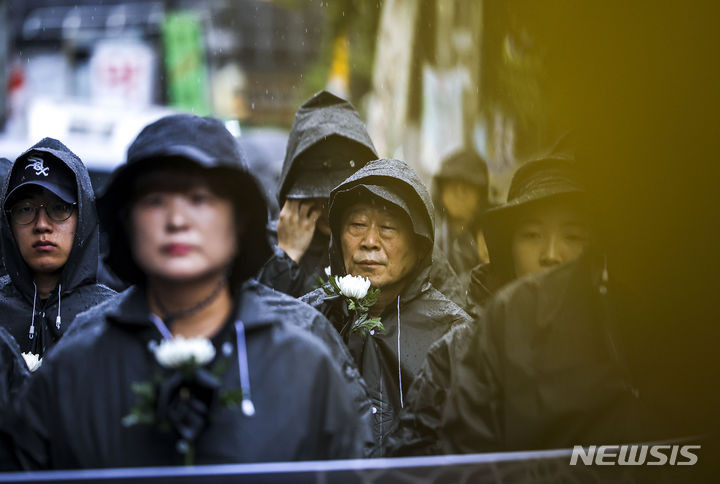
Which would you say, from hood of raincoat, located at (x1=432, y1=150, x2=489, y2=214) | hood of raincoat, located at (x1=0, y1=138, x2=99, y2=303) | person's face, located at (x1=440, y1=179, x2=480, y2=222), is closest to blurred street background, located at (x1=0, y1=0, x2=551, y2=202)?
hood of raincoat, located at (x1=432, y1=150, x2=489, y2=214)

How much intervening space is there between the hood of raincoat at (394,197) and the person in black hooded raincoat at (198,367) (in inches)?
70.4

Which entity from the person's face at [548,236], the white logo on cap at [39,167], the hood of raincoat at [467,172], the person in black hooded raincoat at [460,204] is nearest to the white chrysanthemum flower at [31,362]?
the white logo on cap at [39,167]

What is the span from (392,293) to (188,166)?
209 cm

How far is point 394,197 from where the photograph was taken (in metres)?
4.99

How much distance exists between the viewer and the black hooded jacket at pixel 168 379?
298 cm

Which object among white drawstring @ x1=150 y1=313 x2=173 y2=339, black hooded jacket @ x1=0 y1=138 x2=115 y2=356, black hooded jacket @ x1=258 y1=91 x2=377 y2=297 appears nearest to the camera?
white drawstring @ x1=150 y1=313 x2=173 y2=339

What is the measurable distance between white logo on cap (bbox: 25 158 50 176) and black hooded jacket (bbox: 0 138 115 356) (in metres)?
0.06

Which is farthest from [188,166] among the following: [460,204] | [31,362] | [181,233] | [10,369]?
[460,204]

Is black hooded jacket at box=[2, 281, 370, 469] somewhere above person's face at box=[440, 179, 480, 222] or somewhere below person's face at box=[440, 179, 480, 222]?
below

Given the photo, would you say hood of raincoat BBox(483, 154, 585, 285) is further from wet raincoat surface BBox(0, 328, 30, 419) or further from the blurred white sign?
the blurred white sign

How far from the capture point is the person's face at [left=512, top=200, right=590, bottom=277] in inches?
159

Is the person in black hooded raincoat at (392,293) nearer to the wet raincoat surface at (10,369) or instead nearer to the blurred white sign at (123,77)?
the wet raincoat surface at (10,369)

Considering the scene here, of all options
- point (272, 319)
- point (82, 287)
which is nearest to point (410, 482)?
point (272, 319)

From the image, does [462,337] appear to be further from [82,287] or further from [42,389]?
[82,287]
